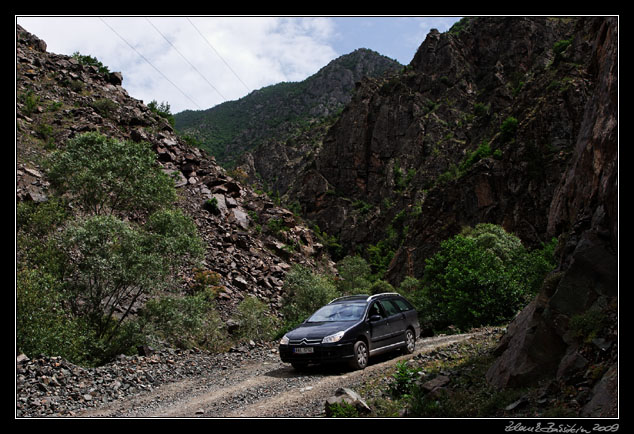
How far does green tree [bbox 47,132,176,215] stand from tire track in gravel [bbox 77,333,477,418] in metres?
11.2

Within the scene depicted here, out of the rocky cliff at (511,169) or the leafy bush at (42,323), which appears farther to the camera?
the leafy bush at (42,323)

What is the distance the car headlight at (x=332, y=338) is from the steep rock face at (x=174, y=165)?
14.2 metres

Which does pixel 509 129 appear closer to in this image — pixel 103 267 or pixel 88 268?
pixel 103 267

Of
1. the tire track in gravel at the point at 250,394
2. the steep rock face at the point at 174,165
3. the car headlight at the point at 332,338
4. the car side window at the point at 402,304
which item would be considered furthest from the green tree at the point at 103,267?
the steep rock face at the point at 174,165

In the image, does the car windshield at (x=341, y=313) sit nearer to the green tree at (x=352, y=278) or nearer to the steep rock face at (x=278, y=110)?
the green tree at (x=352, y=278)

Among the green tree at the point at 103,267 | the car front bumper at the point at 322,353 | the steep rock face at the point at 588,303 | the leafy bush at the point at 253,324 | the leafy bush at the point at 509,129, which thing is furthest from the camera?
the leafy bush at the point at 509,129

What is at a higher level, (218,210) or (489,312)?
(218,210)

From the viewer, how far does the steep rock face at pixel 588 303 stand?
527 cm

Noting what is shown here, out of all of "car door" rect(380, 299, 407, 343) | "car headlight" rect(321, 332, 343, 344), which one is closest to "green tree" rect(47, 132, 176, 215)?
"car door" rect(380, 299, 407, 343)

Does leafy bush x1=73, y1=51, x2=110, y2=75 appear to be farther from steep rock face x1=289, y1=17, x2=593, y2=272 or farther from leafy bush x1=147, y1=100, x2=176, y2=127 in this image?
steep rock face x1=289, y1=17, x2=593, y2=272

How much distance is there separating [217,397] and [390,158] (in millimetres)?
69613

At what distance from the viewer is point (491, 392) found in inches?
247

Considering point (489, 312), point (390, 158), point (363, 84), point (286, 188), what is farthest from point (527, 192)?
point (286, 188)

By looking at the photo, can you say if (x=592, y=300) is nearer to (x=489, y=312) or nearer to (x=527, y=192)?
(x=489, y=312)
